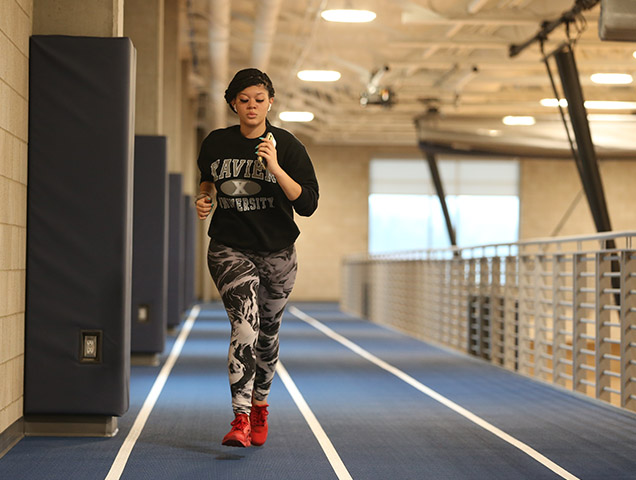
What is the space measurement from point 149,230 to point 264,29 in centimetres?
576

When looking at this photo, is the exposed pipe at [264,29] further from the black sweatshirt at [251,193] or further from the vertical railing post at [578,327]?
the black sweatshirt at [251,193]

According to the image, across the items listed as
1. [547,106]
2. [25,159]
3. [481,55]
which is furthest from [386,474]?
[547,106]

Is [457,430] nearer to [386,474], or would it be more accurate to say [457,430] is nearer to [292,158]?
[386,474]

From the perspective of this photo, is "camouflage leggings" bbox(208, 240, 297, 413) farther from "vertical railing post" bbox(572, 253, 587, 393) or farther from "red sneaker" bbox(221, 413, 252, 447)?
"vertical railing post" bbox(572, 253, 587, 393)

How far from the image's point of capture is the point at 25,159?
5.58 metres

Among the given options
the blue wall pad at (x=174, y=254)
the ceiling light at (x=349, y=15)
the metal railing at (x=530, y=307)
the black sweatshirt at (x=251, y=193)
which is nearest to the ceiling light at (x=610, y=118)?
the metal railing at (x=530, y=307)

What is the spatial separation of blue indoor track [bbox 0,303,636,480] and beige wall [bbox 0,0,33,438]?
1.16 feet

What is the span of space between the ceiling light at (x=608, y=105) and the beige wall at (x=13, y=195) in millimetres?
14945

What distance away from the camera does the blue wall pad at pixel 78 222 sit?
5613mm

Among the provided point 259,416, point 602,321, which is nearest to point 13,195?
point 259,416

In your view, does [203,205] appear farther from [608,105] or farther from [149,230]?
[608,105]

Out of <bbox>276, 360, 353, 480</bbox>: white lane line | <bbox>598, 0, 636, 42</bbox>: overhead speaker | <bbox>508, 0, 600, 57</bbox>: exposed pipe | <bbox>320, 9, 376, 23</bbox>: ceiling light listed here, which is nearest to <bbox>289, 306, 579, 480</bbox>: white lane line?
<bbox>276, 360, 353, 480</bbox>: white lane line

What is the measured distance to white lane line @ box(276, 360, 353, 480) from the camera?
4.73 metres

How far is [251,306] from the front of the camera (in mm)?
4996
